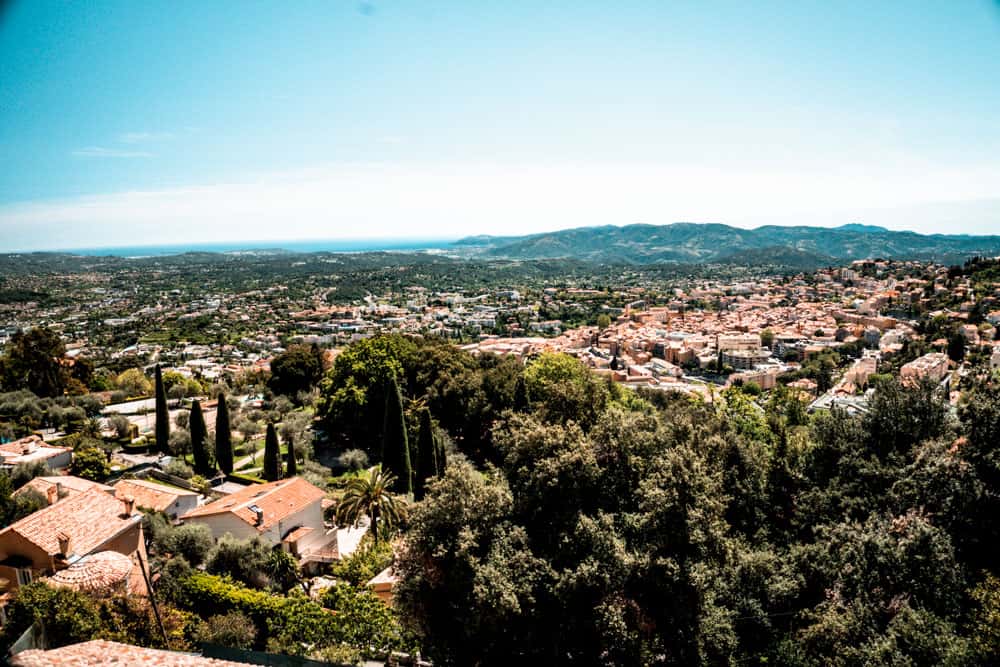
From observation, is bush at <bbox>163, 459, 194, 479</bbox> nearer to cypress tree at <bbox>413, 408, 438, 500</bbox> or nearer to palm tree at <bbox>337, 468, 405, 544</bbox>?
palm tree at <bbox>337, 468, 405, 544</bbox>

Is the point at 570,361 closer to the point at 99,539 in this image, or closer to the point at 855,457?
the point at 855,457

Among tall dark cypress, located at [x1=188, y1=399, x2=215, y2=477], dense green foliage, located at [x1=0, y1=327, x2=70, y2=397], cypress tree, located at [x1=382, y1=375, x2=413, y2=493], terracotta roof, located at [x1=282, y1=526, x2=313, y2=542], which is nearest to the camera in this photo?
terracotta roof, located at [x1=282, y1=526, x2=313, y2=542]

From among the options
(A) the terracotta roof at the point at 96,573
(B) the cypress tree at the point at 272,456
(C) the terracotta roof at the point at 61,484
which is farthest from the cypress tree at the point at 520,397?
(A) the terracotta roof at the point at 96,573

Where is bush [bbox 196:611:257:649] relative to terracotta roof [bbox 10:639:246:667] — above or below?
below

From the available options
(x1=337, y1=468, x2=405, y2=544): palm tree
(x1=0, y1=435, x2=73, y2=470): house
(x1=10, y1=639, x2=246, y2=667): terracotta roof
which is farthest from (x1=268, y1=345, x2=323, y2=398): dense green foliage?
(x1=10, y1=639, x2=246, y2=667): terracotta roof

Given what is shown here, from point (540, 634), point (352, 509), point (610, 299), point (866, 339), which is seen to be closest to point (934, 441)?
point (540, 634)

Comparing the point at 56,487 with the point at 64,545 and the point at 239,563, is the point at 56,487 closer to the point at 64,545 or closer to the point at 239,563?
the point at 64,545
